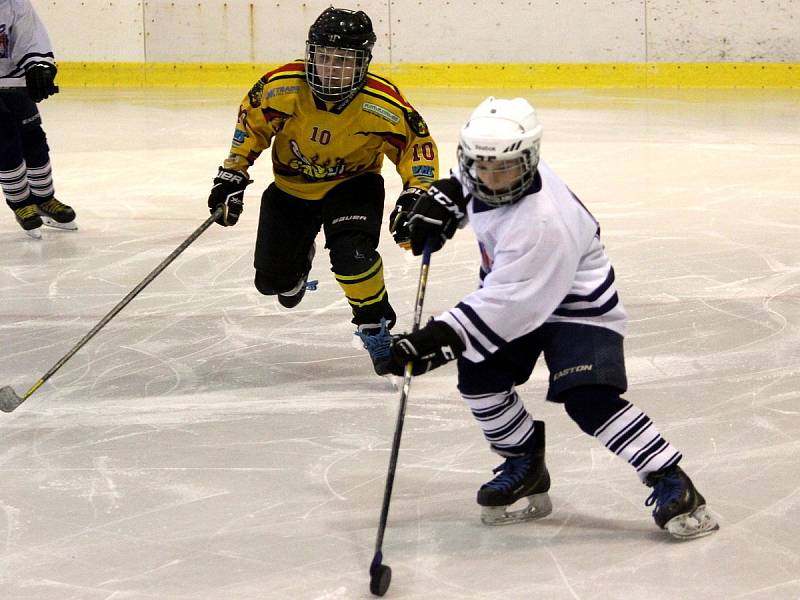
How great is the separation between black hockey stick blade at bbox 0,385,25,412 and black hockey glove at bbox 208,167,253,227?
0.76 metres

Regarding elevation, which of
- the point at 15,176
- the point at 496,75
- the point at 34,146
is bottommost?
the point at 496,75

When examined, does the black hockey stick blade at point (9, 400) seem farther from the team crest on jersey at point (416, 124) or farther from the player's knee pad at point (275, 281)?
the team crest on jersey at point (416, 124)

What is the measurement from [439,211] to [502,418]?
454mm

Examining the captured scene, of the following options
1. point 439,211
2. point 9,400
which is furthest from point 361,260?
point 9,400

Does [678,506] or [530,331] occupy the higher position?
[530,331]

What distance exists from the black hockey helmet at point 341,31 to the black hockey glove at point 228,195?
494 millimetres

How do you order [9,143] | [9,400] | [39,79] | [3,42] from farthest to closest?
[9,143] < [3,42] < [39,79] < [9,400]

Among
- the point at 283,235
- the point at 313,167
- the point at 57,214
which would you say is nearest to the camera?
the point at 313,167

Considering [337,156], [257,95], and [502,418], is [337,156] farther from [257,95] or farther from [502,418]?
[502,418]

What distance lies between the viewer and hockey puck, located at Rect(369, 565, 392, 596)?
2.20 metres

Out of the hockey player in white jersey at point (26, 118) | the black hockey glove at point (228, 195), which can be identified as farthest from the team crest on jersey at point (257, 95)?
the hockey player in white jersey at point (26, 118)

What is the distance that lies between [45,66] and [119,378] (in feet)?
7.20

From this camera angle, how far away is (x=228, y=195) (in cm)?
367

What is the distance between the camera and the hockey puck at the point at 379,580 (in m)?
2.20
